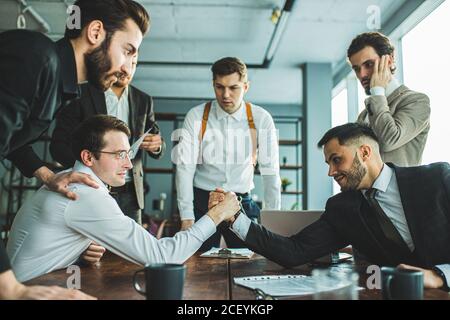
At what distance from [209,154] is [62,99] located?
1440mm

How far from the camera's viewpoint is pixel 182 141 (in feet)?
8.24

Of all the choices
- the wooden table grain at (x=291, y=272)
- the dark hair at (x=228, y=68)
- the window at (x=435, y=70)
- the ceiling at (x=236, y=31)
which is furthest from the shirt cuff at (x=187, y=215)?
the ceiling at (x=236, y=31)

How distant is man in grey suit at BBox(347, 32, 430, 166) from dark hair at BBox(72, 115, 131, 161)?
1113mm

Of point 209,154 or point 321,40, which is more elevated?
point 321,40

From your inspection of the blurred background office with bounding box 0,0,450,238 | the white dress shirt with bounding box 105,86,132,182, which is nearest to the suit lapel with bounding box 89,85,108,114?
the white dress shirt with bounding box 105,86,132,182

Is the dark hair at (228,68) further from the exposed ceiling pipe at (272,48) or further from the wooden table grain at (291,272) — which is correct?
the exposed ceiling pipe at (272,48)

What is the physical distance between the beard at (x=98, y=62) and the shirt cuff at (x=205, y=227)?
558 millimetres

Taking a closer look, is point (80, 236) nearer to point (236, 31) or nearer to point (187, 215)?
point (187, 215)

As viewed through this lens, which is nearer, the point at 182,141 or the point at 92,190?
the point at 92,190

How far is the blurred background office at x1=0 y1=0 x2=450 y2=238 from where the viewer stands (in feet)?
12.5

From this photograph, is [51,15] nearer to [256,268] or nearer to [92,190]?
[92,190]

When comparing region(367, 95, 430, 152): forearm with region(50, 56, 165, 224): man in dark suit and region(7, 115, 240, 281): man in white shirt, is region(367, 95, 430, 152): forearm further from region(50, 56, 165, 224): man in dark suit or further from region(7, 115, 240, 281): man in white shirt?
region(50, 56, 165, 224): man in dark suit

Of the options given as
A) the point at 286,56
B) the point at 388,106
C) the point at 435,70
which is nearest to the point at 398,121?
the point at 388,106
